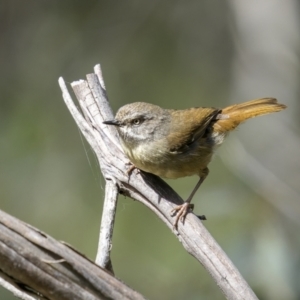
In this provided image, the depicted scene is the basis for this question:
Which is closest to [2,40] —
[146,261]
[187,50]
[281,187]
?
[187,50]

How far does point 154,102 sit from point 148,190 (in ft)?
17.1

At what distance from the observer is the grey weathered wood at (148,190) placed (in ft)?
9.00

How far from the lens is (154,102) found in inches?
332

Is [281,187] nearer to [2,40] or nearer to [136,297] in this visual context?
[136,297]

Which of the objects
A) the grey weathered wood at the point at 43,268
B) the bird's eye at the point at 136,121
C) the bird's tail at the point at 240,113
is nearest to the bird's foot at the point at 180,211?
the bird's eye at the point at 136,121

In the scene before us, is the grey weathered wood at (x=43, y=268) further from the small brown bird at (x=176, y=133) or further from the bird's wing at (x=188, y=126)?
the bird's wing at (x=188, y=126)

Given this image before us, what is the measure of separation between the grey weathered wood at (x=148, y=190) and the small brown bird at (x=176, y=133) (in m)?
0.09

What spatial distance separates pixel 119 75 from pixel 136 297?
6.49 m

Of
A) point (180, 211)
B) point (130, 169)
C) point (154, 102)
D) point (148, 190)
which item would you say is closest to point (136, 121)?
point (130, 169)

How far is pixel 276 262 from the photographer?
4.21 metres

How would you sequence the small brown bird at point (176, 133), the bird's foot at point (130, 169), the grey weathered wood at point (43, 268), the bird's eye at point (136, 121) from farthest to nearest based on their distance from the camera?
the bird's eye at point (136, 121) < the small brown bird at point (176, 133) < the bird's foot at point (130, 169) < the grey weathered wood at point (43, 268)

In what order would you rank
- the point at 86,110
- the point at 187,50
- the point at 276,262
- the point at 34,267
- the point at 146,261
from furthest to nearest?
the point at 187,50
the point at 146,261
the point at 276,262
the point at 86,110
the point at 34,267

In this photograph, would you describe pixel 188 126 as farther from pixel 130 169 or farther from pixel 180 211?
pixel 180 211

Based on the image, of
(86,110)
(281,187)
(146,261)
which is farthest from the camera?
(146,261)
